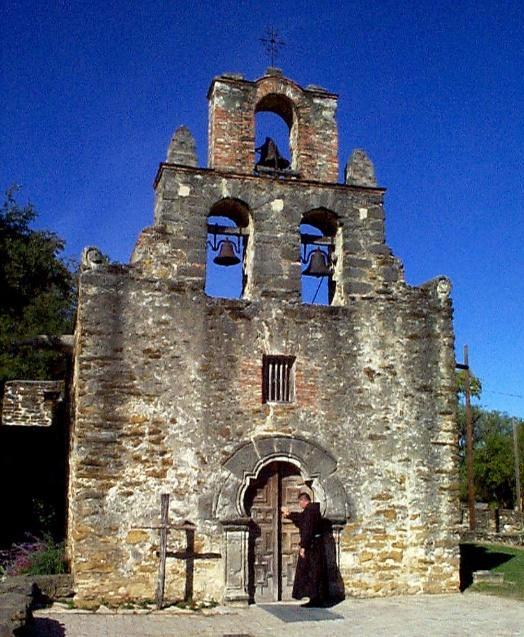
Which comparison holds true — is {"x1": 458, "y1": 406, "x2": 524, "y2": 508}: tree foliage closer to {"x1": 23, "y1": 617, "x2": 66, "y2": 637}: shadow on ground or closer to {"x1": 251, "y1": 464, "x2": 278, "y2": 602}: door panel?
{"x1": 251, "y1": 464, "x2": 278, "y2": 602}: door panel

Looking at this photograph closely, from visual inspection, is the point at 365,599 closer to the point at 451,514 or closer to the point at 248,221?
the point at 451,514

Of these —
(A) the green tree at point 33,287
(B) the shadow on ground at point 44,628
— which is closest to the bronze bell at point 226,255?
(B) the shadow on ground at point 44,628

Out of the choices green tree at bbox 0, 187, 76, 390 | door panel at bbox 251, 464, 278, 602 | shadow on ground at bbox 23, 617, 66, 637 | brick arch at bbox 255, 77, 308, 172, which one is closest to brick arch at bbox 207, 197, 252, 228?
brick arch at bbox 255, 77, 308, 172

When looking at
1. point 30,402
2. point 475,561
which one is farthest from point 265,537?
point 475,561

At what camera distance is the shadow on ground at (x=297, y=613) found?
9.88m

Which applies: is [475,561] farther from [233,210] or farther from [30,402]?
[30,402]

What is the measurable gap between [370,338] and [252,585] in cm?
441

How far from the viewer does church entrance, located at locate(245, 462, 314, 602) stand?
444 inches

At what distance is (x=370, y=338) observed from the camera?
40.8 feet

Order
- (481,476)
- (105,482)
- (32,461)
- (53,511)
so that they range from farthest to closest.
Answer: (481,476)
(32,461)
(53,511)
(105,482)

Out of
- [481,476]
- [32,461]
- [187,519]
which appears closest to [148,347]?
[187,519]

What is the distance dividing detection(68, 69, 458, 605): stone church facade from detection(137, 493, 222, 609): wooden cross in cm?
4

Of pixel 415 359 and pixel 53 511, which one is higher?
pixel 415 359

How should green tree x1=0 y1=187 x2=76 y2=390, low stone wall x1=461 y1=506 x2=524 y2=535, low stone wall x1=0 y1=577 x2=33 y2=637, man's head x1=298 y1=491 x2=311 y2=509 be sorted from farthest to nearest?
1. low stone wall x1=461 y1=506 x2=524 y2=535
2. green tree x1=0 y1=187 x2=76 y2=390
3. man's head x1=298 y1=491 x2=311 y2=509
4. low stone wall x1=0 y1=577 x2=33 y2=637
